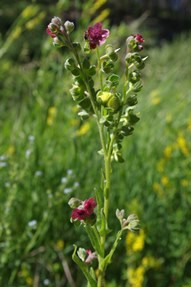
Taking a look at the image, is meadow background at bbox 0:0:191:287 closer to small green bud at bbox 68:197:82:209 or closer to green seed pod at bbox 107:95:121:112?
small green bud at bbox 68:197:82:209

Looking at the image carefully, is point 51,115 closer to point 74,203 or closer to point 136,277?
point 136,277

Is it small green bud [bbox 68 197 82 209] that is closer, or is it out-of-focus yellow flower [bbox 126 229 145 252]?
small green bud [bbox 68 197 82 209]

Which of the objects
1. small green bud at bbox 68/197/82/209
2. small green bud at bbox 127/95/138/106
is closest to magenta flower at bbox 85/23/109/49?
small green bud at bbox 127/95/138/106

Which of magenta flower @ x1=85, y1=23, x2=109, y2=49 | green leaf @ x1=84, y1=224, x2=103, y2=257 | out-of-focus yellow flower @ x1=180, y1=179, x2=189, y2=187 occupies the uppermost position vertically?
magenta flower @ x1=85, y1=23, x2=109, y2=49

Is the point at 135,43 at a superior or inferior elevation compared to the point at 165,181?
superior

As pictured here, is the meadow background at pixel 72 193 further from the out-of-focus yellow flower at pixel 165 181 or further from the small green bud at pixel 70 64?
the small green bud at pixel 70 64

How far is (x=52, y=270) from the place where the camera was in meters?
1.87

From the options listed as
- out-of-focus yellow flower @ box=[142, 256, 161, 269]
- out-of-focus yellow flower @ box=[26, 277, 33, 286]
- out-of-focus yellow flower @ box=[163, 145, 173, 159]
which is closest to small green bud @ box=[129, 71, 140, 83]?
out-of-focus yellow flower @ box=[26, 277, 33, 286]

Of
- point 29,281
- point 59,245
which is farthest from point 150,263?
point 29,281

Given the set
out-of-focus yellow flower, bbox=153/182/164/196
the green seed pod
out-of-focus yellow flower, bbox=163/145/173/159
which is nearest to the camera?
the green seed pod

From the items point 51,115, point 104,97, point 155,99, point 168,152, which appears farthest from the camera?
point 155,99

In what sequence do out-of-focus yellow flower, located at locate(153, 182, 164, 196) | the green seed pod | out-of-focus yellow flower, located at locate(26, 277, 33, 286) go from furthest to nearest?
out-of-focus yellow flower, located at locate(153, 182, 164, 196) → out-of-focus yellow flower, located at locate(26, 277, 33, 286) → the green seed pod

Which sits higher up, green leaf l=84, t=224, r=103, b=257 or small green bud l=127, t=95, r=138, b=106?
small green bud l=127, t=95, r=138, b=106

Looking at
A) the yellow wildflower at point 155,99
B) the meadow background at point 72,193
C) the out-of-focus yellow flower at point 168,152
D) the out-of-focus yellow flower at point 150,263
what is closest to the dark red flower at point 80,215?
the meadow background at point 72,193
